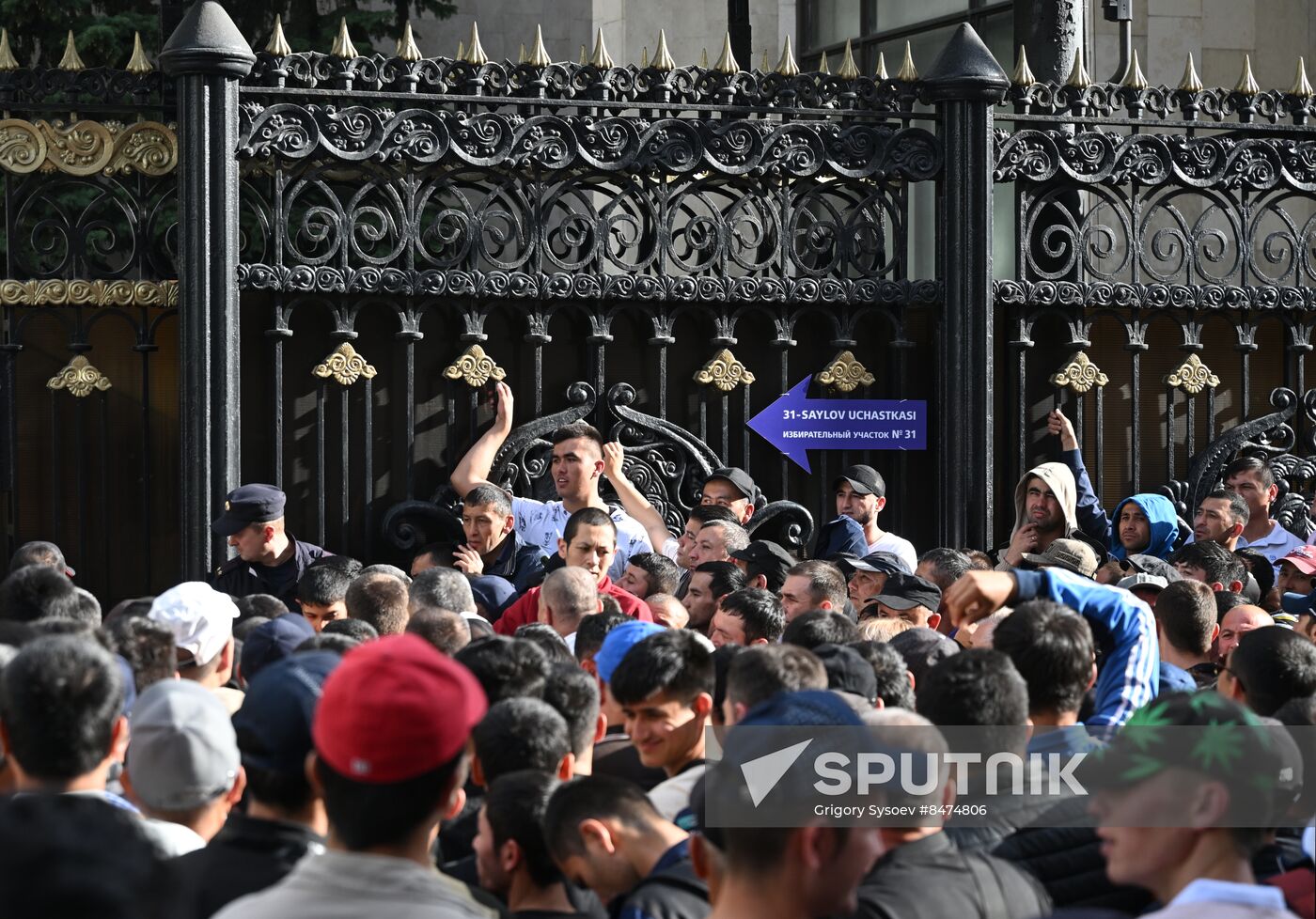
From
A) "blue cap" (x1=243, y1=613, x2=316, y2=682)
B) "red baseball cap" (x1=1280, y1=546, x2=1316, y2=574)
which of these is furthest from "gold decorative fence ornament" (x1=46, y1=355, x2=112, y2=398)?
"red baseball cap" (x1=1280, y1=546, x2=1316, y2=574)

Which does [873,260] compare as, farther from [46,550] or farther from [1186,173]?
[46,550]

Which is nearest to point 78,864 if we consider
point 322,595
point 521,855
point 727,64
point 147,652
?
point 521,855

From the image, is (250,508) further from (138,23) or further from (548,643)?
(138,23)

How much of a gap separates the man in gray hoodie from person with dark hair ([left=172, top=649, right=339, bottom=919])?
231 inches

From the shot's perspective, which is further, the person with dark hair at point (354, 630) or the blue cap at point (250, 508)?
the blue cap at point (250, 508)

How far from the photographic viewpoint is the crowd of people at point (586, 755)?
3.04 m

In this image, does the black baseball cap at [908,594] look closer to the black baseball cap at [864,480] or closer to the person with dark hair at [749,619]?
the person with dark hair at [749,619]

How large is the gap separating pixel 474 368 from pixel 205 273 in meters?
1.41

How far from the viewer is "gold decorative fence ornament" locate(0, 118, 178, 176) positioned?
27.9 ft

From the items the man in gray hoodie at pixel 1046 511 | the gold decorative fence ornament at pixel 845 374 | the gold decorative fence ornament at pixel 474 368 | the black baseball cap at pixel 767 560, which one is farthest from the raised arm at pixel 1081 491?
the gold decorative fence ornament at pixel 474 368

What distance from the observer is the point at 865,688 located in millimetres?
4758

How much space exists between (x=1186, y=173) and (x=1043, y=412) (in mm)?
1535

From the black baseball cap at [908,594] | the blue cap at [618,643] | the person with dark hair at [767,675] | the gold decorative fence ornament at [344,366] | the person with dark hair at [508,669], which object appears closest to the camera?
the person with dark hair at [767,675]

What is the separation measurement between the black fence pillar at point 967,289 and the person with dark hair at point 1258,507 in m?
1.34
